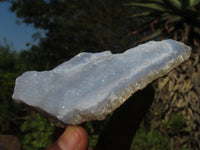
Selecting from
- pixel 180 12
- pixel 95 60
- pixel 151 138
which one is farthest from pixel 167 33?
pixel 95 60

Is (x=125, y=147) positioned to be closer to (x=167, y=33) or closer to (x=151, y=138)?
(x=151, y=138)

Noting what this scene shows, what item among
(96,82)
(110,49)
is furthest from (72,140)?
(110,49)

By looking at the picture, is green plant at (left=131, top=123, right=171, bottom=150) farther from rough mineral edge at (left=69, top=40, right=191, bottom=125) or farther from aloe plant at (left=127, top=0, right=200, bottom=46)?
rough mineral edge at (left=69, top=40, right=191, bottom=125)

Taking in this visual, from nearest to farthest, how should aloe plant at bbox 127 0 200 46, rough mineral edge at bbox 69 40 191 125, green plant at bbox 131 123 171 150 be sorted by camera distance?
1. rough mineral edge at bbox 69 40 191 125
2. green plant at bbox 131 123 171 150
3. aloe plant at bbox 127 0 200 46

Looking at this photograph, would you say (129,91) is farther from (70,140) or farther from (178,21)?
(178,21)

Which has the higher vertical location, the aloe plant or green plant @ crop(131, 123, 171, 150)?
the aloe plant

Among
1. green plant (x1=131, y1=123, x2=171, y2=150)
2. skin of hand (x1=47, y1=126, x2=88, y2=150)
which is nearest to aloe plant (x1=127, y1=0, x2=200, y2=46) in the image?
green plant (x1=131, y1=123, x2=171, y2=150)
